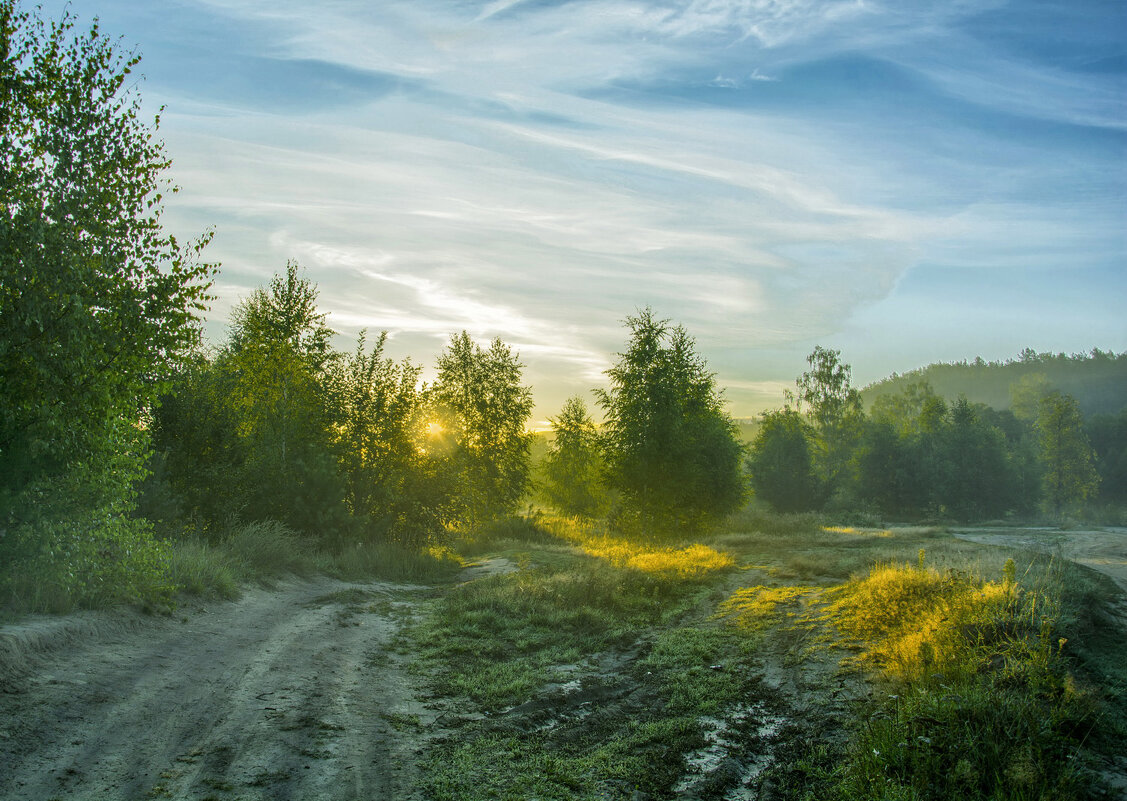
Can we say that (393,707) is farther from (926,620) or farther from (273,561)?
(273,561)

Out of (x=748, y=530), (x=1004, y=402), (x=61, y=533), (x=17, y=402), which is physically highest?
(x=1004, y=402)

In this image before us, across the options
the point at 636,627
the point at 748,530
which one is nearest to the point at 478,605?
the point at 636,627

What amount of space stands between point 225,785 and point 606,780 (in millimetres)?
2956

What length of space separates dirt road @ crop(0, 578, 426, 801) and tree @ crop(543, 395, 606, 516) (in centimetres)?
3810

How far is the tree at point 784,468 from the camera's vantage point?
50.7 meters

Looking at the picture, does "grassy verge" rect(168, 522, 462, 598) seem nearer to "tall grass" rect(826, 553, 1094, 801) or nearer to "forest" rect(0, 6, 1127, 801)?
"forest" rect(0, 6, 1127, 801)

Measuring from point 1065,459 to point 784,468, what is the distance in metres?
28.0

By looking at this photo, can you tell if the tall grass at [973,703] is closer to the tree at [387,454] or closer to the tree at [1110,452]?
the tree at [387,454]

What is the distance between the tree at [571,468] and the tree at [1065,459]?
41.5 metres

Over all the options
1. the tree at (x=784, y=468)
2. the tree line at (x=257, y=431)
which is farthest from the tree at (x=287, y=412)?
the tree at (x=784, y=468)

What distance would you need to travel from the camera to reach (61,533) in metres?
9.09

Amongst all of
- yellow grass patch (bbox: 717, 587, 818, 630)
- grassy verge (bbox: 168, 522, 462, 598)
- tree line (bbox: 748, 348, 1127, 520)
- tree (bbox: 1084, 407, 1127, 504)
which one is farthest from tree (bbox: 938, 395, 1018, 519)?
yellow grass patch (bbox: 717, 587, 818, 630)

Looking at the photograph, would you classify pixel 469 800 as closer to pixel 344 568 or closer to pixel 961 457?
pixel 344 568

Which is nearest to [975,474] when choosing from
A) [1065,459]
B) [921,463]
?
[921,463]
